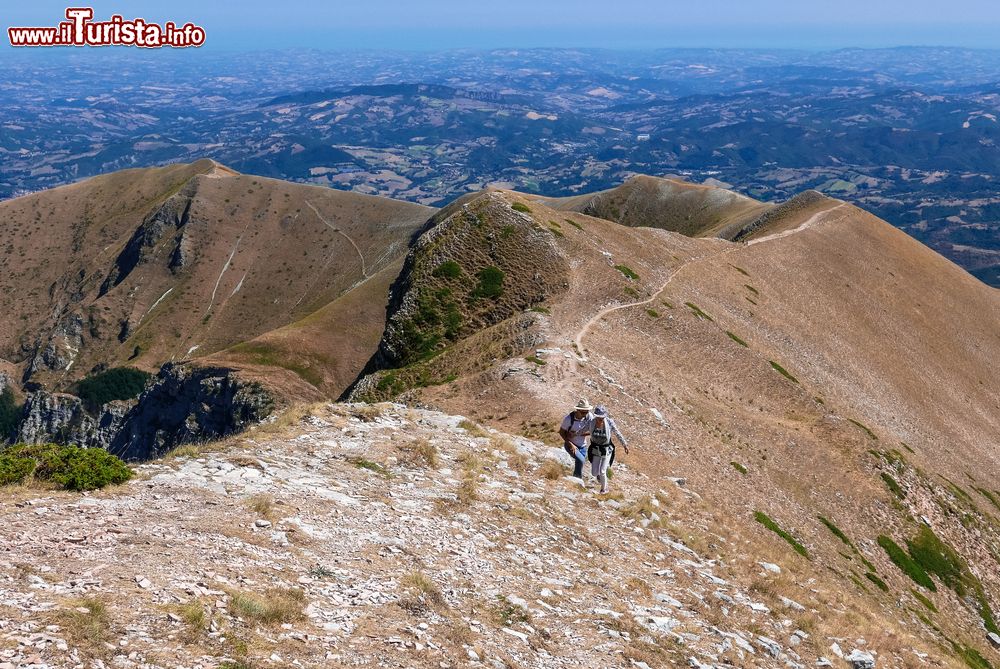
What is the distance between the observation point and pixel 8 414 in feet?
530

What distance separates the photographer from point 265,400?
81.9m

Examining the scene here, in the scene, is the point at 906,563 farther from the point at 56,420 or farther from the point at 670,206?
the point at 56,420

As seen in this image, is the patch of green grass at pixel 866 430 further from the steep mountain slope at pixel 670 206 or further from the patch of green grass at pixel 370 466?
the steep mountain slope at pixel 670 206

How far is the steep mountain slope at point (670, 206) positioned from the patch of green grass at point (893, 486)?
9224 centimetres

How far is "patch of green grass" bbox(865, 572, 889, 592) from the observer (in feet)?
112

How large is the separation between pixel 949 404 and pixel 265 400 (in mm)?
82172

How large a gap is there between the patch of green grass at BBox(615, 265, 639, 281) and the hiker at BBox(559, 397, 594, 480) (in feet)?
133

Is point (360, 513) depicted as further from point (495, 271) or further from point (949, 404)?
point (949, 404)

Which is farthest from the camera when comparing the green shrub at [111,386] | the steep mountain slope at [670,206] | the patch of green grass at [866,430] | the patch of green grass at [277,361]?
the green shrub at [111,386]

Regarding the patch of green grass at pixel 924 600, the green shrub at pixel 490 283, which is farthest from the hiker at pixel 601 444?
the green shrub at pixel 490 283

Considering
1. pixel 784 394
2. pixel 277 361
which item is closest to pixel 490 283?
pixel 784 394

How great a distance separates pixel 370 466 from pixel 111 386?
6059 inches

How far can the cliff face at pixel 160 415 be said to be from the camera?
8331cm

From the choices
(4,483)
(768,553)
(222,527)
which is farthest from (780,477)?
(4,483)
